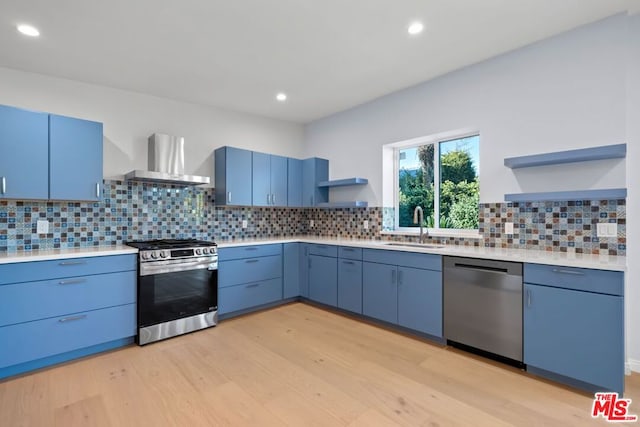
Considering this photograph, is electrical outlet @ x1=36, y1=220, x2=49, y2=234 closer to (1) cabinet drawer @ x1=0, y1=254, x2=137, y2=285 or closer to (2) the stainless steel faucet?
(1) cabinet drawer @ x1=0, y1=254, x2=137, y2=285

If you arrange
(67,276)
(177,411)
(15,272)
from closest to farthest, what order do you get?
(177,411) → (15,272) → (67,276)

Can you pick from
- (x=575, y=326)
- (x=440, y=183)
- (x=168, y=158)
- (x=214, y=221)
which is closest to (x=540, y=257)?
(x=575, y=326)

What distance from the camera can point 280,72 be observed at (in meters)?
3.22

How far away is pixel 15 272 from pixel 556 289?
157 inches

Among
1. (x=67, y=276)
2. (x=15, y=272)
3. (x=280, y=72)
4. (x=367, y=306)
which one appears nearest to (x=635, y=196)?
(x=367, y=306)

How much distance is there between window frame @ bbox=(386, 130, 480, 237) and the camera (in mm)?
3381

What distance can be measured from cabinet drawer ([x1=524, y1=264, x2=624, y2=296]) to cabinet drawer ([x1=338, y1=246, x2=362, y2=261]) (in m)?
1.63

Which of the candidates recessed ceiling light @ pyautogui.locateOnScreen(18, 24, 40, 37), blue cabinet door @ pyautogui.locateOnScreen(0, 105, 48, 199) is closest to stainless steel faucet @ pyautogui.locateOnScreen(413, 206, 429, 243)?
blue cabinet door @ pyautogui.locateOnScreen(0, 105, 48, 199)

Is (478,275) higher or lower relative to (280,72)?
lower

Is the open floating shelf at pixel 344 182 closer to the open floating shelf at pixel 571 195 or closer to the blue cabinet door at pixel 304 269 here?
the blue cabinet door at pixel 304 269

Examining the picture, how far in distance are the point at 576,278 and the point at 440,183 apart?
1752 mm

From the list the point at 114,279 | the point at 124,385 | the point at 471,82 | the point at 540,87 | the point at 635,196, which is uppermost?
the point at 471,82

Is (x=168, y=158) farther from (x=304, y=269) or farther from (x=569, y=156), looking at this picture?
(x=569, y=156)

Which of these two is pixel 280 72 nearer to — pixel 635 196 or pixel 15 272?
pixel 15 272
